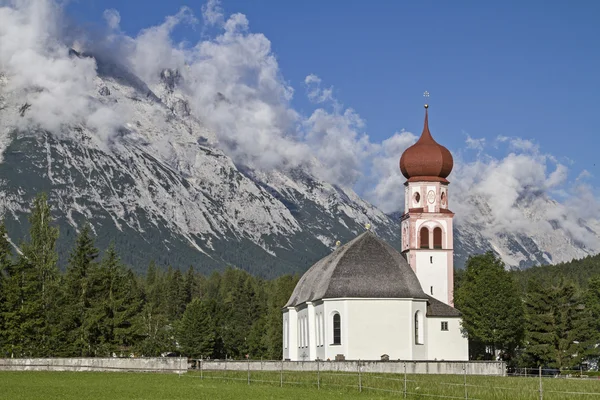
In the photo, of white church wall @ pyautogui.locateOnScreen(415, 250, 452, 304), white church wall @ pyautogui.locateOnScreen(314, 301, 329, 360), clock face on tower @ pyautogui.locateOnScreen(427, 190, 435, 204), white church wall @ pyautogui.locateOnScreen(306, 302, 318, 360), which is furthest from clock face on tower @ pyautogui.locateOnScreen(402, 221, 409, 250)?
white church wall @ pyautogui.locateOnScreen(314, 301, 329, 360)

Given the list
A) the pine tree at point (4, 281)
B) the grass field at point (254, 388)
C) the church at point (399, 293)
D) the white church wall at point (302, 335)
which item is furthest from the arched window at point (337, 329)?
the pine tree at point (4, 281)

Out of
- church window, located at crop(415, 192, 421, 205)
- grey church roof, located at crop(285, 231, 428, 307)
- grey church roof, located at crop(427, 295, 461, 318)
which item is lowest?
grey church roof, located at crop(427, 295, 461, 318)

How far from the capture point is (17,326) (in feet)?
277

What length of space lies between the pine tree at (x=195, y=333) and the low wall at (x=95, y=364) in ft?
202

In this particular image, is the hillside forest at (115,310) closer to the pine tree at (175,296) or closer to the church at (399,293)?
the church at (399,293)

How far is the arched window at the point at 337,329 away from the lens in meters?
83.9

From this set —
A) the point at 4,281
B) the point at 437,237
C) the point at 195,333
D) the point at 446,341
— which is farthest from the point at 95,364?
the point at 195,333

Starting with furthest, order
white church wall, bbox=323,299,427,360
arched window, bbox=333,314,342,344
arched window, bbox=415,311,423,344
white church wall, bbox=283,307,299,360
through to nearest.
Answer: white church wall, bbox=283,307,299,360 → arched window, bbox=415,311,423,344 → arched window, bbox=333,314,342,344 → white church wall, bbox=323,299,427,360

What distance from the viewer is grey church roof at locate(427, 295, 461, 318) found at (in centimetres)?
8688

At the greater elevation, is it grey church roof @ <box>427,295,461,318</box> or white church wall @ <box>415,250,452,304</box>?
white church wall @ <box>415,250,452,304</box>

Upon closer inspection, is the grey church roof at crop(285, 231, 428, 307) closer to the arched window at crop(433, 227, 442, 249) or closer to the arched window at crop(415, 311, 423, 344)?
the arched window at crop(415, 311, 423, 344)

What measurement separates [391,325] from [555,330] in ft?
58.2

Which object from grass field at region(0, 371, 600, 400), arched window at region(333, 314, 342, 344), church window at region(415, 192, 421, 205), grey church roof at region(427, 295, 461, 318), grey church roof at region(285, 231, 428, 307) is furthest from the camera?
church window at region(415, 192, 421, 205)

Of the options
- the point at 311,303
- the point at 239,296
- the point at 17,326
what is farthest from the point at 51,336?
the point at 239,296
